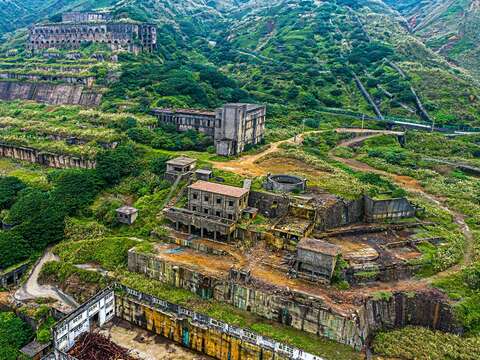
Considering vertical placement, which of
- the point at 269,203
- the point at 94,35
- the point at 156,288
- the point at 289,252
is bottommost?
the point at 156,288

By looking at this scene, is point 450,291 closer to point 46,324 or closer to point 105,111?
point 46,324

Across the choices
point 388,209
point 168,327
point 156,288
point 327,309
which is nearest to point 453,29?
point 388,209

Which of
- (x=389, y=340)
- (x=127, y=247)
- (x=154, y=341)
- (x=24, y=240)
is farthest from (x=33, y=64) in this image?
(x=389, y=340)

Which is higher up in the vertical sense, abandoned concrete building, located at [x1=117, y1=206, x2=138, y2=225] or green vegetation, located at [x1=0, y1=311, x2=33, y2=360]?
abandoned concrete building, located at [x1=117, y1=206, x2=138, y2=225]

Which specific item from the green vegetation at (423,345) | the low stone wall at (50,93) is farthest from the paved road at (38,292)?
the low stone wall at (50,93)

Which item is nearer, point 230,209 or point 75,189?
point 230,209

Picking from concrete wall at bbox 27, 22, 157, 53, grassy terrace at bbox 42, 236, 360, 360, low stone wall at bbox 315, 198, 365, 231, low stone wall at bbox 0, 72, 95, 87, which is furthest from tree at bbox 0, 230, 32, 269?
concrete wall at bbox 27, 22, 157, 53

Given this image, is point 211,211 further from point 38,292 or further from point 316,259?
point 38,292

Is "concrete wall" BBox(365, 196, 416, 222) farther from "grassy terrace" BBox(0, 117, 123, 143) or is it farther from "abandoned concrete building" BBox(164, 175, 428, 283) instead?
"grassy terrace" BBox(0, 117, 123, 143)
